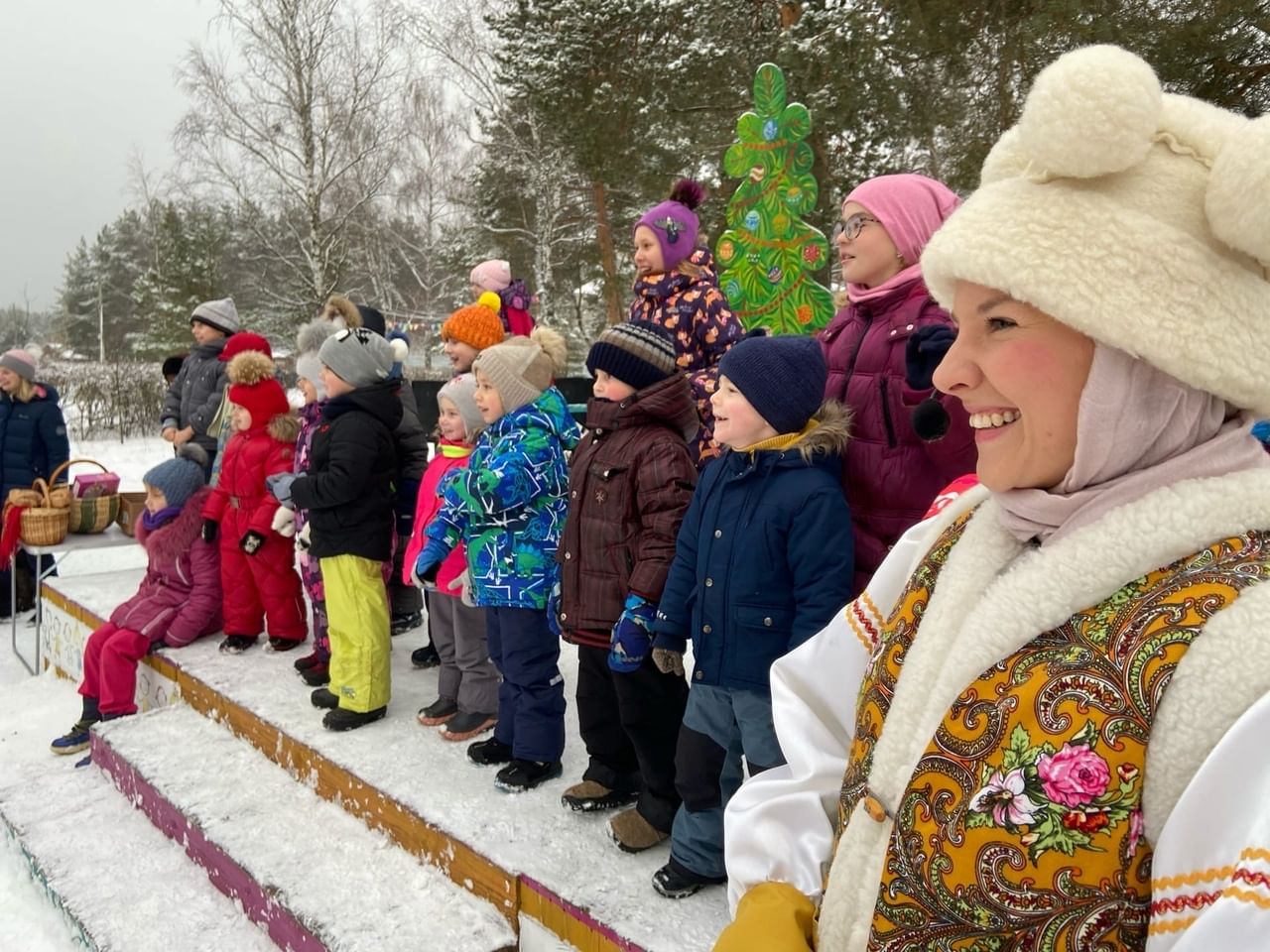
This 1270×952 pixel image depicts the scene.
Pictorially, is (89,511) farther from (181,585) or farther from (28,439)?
(181,585)

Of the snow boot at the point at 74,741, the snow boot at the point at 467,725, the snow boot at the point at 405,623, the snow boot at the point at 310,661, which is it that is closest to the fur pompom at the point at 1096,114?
the snow boot at the point at 467,725

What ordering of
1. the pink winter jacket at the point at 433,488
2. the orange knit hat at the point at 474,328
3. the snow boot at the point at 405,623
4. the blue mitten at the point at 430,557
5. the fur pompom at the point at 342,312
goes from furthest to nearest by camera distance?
the fur pompom at the point at 342,312 < the snow boot at the point at 405,623 < the orange knit hat at the point at 474,328 < the pink winter jacket at the point at 433,488 < the blue mitten at the point at 430,557

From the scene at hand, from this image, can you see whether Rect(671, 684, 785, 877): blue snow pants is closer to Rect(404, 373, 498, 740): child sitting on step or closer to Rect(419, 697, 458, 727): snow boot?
Rect(404, 373, 498, 740): child sitting on step

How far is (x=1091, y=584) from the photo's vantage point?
2.99ft

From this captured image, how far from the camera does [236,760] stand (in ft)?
12.4

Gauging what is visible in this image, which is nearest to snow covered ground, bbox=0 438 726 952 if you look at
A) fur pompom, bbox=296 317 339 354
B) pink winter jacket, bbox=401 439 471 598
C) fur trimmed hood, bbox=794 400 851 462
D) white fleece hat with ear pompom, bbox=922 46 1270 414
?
pink winter jacket, bbox=401 439 471 598

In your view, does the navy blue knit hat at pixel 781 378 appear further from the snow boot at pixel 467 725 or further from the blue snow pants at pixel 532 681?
the snow boot at pixel 467 725

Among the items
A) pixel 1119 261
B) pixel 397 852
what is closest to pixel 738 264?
pixel 397 852

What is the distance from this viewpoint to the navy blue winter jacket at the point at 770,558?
7.22 feet

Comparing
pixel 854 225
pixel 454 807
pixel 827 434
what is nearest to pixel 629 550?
pixel 827 434

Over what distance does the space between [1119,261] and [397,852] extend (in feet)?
9.48

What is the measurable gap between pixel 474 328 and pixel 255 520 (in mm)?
1497

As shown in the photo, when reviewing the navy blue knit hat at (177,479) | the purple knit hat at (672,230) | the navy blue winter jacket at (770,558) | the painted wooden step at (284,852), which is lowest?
the painted wooden step at (284,852)

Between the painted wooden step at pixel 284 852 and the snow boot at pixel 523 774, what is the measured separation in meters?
0.36
